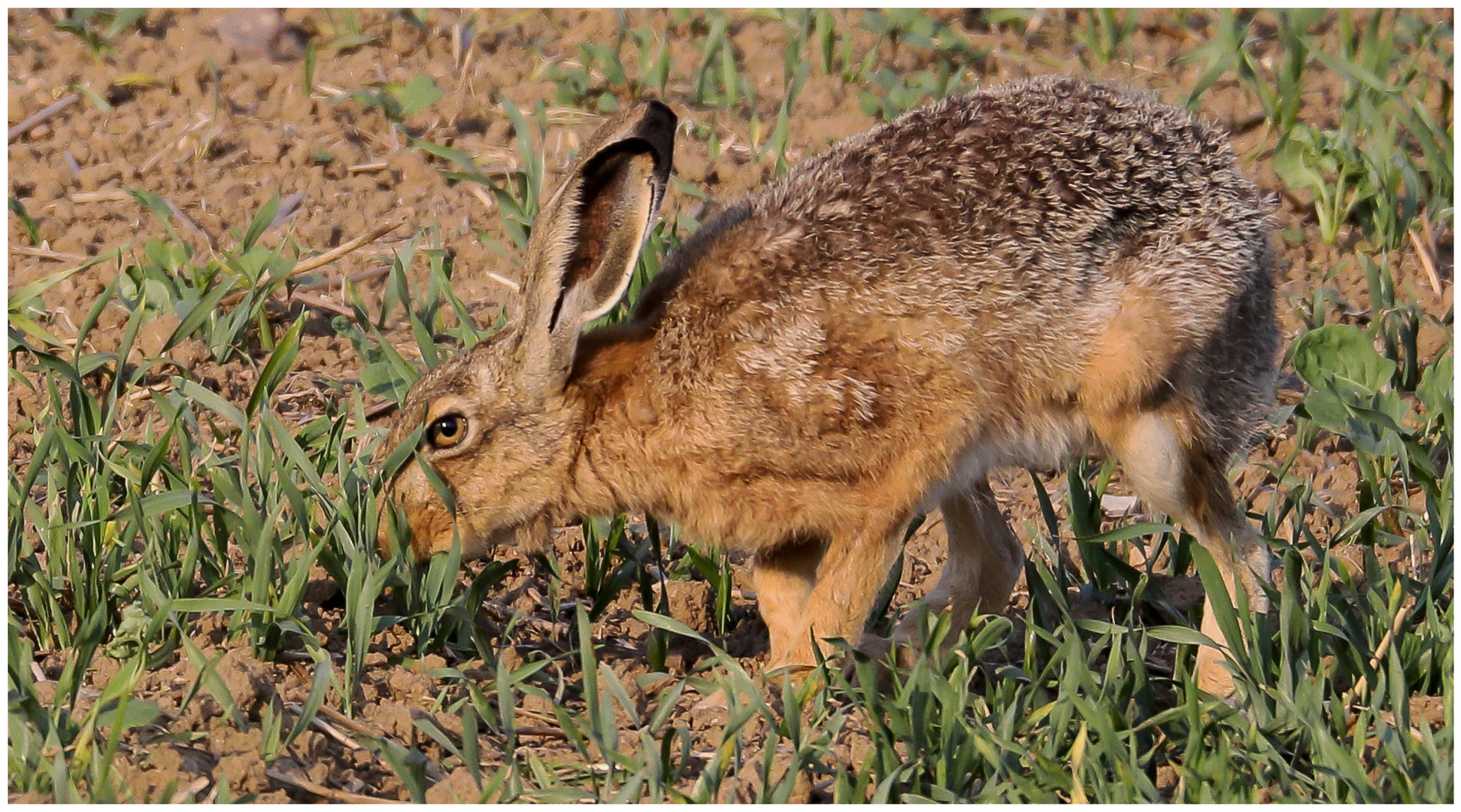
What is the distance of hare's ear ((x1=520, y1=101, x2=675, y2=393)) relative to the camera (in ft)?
15.7

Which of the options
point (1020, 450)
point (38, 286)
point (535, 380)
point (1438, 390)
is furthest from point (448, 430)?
point (1438, 390)

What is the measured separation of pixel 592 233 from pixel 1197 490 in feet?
6.33

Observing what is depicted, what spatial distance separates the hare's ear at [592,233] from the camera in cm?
479

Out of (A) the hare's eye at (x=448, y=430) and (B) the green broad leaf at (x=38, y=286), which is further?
(B) the green broad leaf at (x=38, y=286)

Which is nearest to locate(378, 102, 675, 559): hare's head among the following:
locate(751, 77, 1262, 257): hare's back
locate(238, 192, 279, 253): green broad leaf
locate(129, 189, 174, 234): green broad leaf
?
locate(751, 77, 1262, 257): hare's back

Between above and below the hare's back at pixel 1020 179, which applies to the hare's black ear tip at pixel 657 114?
above

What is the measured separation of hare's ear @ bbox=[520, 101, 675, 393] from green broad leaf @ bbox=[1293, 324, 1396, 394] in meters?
2.76

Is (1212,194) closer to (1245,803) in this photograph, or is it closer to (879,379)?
(879,379)

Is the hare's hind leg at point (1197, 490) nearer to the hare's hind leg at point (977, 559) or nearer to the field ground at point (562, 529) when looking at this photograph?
the field ground at point (562, 529)

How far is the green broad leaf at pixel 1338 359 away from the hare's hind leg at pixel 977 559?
1412 mm

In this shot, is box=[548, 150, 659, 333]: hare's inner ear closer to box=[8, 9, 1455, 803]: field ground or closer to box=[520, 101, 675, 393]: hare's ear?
box=[520, 101, 675, 393]: hare's ear

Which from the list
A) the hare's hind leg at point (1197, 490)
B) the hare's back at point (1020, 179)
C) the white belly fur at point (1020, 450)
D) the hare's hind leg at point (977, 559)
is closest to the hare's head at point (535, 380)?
the hare's back at point (1020, 179)

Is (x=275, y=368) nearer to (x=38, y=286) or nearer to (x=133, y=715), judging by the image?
(x=38, y=286)

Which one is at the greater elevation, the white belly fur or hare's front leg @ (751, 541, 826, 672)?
the white belly fur
